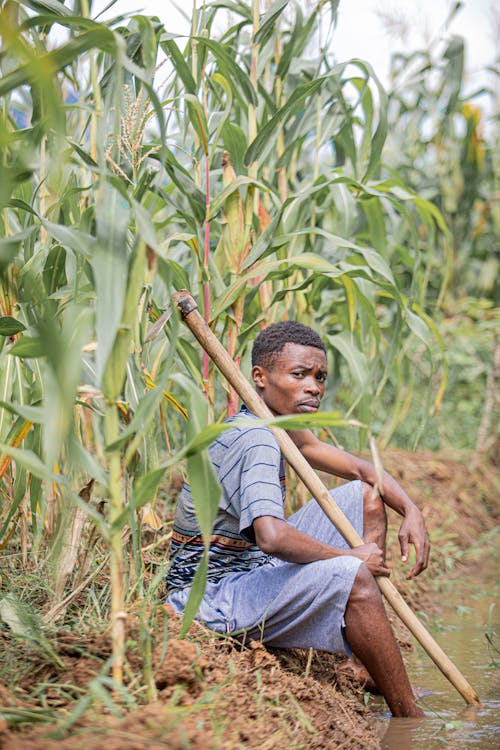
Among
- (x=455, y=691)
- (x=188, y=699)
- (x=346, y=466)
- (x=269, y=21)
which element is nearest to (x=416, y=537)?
(x=346, y=466)

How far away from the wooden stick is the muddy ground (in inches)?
9.9

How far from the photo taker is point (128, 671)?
1447mm

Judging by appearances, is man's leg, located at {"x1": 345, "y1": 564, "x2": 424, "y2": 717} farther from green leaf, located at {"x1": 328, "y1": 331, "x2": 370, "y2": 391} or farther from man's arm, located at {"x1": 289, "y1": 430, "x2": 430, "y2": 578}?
green leaf, located at {"x1": 328, "y1": 331, "x2": 370, "y2": 391}

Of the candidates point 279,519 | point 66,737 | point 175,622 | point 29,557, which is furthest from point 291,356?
point 66,737

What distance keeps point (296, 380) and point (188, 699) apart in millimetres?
928

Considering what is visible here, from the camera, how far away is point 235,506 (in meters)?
1.99

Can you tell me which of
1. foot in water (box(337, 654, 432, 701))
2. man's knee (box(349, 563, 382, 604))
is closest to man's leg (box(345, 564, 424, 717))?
man's knee (box(349, 563, 382, 604))

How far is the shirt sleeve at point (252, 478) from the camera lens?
186 centimetres

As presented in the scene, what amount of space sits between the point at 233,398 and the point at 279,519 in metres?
0.64

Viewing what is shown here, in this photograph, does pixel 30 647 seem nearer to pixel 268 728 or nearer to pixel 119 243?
pixel 268 728

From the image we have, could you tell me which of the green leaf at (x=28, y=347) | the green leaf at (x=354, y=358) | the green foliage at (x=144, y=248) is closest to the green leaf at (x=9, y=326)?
the green foliage at (x=144, y=248)

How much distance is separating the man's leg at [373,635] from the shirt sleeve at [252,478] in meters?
0.25

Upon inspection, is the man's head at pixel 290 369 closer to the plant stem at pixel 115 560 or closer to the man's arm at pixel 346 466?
the man's arm at pixel 346 466

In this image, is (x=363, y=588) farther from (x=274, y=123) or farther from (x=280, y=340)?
(x=274, y=123)
